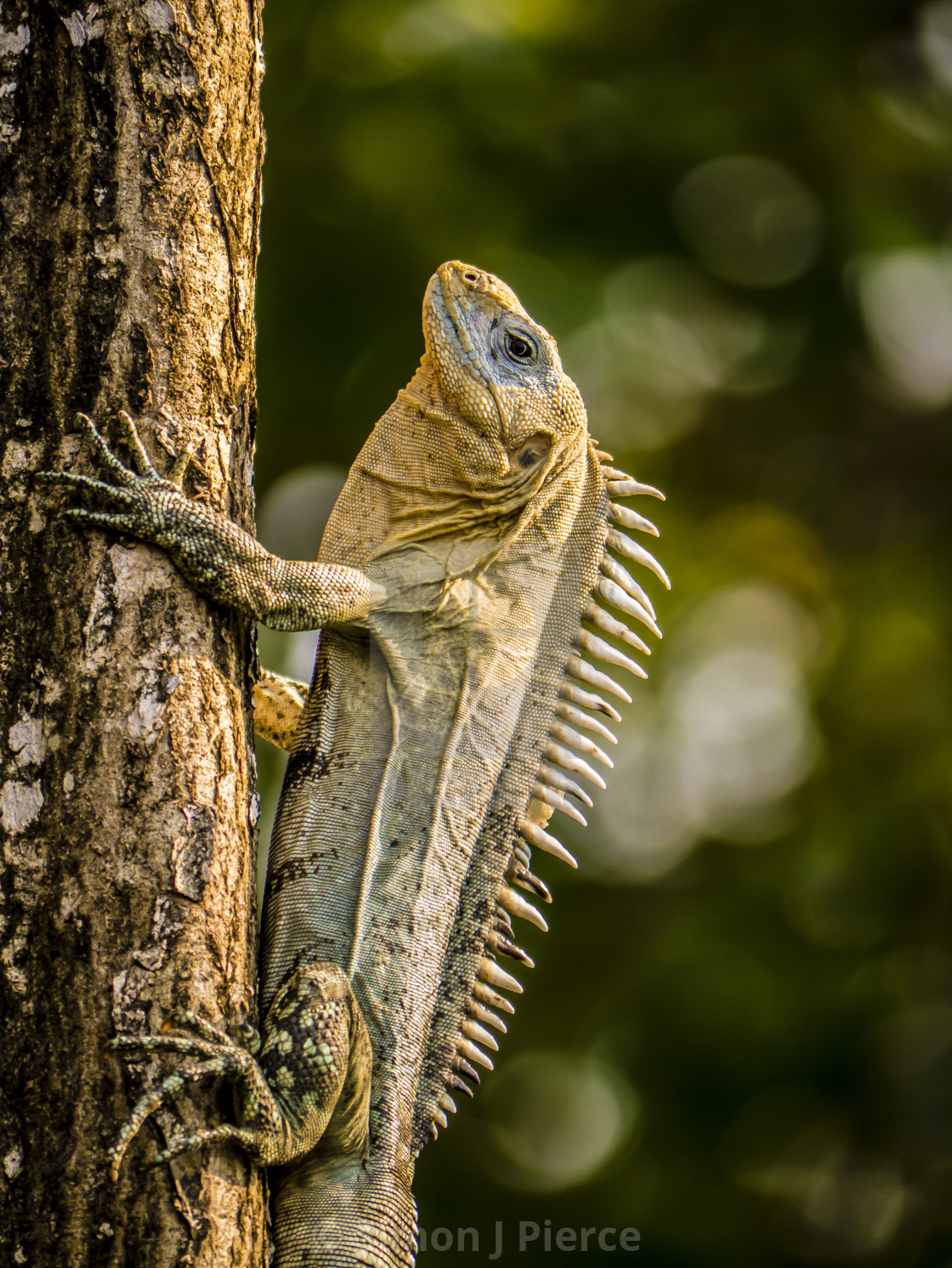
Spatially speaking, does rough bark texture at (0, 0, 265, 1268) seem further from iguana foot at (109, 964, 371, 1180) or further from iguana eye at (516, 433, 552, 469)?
iguana eye at (516, 433, 552, 469)

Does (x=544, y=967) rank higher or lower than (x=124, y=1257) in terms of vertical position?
lower

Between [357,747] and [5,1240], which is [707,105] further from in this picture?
[5,1240]

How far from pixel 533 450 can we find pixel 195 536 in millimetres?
1640

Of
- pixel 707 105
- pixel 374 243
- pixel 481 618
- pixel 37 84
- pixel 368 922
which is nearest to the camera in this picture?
pixel 37 84

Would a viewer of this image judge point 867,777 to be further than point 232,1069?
Yes

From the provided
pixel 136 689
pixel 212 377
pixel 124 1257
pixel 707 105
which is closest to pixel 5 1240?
pixel 124 1257

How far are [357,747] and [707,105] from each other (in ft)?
20.8

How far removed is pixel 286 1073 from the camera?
310 cm

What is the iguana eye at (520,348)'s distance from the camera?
4359 millimetres

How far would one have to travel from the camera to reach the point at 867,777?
829cm

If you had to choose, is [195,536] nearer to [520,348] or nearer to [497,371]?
[497,371]

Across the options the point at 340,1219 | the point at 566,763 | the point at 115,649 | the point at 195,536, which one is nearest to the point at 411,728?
the point at 566,763

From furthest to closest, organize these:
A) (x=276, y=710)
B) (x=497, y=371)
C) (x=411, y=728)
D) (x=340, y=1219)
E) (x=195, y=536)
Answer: (x=276, y=710)
(x=497, y=371)
(x=411, y=728)
(x=340, y=1219)
(x=195, y=536)

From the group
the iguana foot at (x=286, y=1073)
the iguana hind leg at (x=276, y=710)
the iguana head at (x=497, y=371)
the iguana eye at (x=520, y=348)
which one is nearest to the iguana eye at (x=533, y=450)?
the iguana head at (x=497, y=371)
